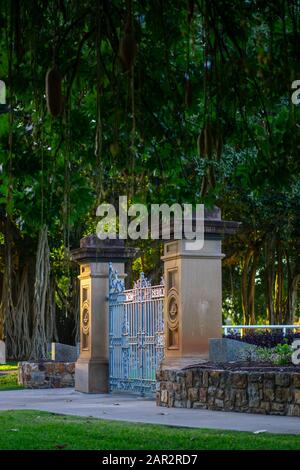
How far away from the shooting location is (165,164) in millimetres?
10344

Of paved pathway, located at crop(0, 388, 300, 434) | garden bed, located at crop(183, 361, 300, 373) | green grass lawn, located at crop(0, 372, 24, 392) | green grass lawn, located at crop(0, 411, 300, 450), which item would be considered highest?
garden bed, located at crop(183, 361, 300, 373)

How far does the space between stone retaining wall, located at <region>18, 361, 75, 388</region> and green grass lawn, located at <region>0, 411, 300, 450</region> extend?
8.99m

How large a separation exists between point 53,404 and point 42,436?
19.0 ft

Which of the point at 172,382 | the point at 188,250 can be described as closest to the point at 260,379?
the point at 172,382

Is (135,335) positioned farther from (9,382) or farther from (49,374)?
(9,382)

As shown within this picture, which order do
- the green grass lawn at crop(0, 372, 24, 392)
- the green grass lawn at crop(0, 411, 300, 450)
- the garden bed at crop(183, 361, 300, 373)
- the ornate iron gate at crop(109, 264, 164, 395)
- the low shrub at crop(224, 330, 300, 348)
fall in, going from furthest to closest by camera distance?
1. the low shrub at crop(224, 330, 300, 348)
2. the green grass lawn at crop(0, 372, 24, 392)
3. the ornate iron gate at crop(109, 264, 164, 395)
4. the garden bed at crop(183, 361, 300, 373)
5. the green grass lawn at crop(0, 411, 300, 450)

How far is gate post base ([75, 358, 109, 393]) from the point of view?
Result: 18.2 meters

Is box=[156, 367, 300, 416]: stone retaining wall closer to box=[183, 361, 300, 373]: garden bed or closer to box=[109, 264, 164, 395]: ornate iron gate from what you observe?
box=[183, 361, 300, 373]: garden bed

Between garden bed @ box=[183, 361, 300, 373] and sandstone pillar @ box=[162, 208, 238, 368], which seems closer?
garden bed @ box=[183, 361, 300, 373]

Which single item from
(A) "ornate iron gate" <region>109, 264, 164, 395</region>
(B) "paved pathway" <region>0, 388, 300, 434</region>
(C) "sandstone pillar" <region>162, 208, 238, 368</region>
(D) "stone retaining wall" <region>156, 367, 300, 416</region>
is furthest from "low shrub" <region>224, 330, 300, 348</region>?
(D) "stone retaining wall" <region>156, 367, 300, 416</region>

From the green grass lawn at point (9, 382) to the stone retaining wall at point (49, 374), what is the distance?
1.12 feet

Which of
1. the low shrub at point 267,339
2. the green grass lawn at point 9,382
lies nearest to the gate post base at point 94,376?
the green grass lawn at point 9,382

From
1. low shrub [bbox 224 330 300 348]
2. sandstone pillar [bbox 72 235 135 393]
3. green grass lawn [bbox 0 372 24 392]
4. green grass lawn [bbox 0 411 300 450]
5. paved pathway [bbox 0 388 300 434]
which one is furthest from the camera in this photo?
low shrub [bbox 224 330 300 348]
